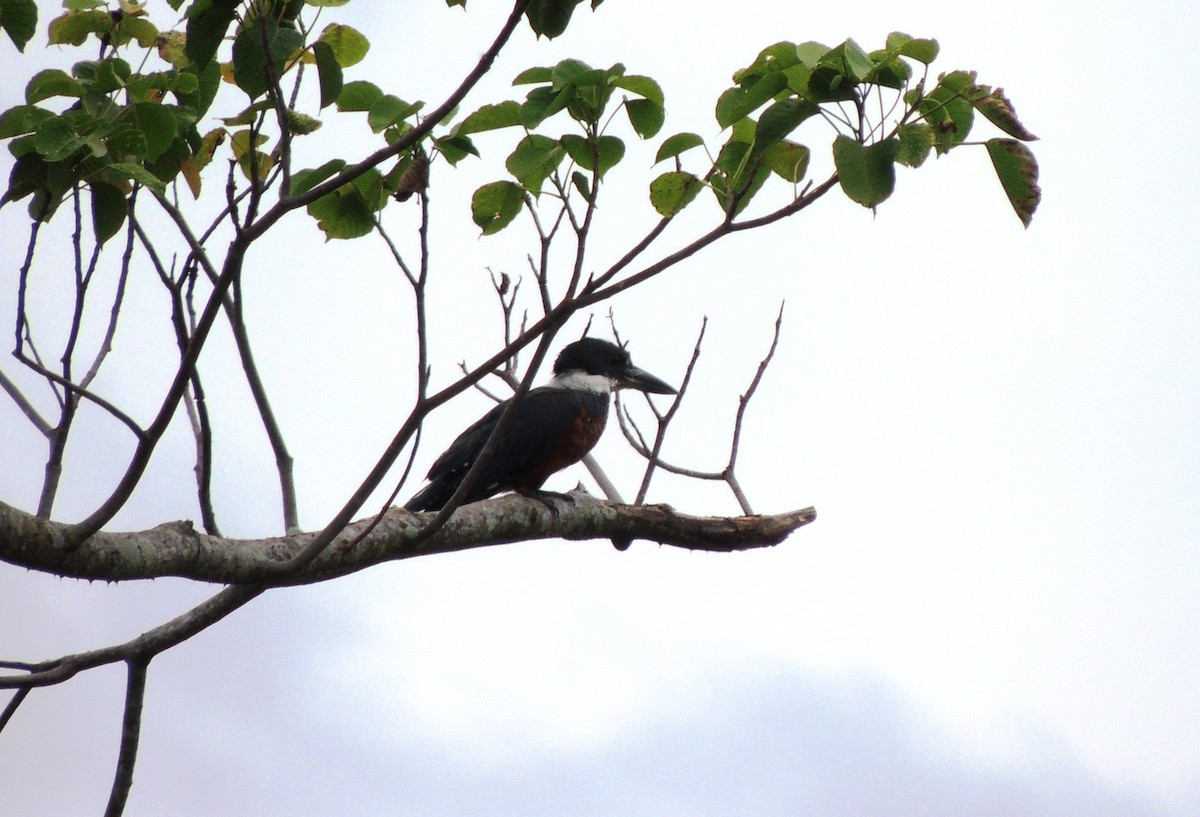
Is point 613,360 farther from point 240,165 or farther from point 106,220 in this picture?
point 106,220

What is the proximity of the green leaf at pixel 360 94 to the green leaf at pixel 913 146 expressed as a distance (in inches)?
42.1

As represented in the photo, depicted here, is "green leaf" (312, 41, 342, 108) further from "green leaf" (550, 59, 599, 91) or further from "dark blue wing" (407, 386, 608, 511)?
"dark blue wing" (407, 386, 608, 511)

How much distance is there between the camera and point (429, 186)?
2537mm

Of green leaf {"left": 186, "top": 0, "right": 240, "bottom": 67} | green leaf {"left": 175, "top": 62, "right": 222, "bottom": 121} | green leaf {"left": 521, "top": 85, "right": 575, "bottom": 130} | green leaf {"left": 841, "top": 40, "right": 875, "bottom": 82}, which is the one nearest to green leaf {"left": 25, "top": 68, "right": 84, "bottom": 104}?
green leaf {"left": 175, "top": 62, "right": 222, "bottom": 121}

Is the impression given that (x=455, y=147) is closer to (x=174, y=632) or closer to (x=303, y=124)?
(x=303, y=124)

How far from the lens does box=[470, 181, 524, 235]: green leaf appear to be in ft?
9.10

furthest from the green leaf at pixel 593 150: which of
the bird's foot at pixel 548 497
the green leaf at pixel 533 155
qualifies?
the bird's foot at pixel 548 497

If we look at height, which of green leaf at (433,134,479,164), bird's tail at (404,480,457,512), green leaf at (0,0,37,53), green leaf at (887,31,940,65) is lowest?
green leaf at (887,31,940,65)

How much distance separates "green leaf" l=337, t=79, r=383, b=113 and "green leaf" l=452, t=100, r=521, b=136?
0.19m

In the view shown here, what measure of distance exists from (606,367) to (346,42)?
11.5 feet

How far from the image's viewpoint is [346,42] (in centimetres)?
264

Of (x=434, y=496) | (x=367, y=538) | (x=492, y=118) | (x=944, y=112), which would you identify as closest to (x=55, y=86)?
(x=492, y=118)

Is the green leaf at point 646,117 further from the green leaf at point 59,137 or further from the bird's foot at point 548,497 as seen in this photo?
the bird's foot at point 548,497

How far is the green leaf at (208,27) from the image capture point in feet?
6.88
